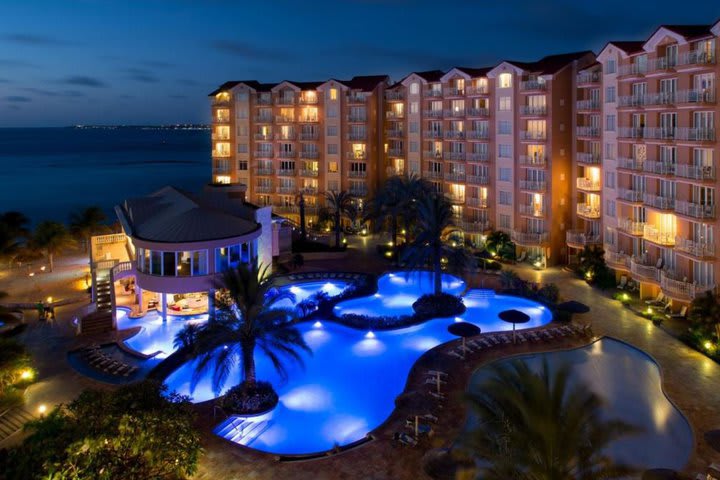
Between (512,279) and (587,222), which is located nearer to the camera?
(512,279)

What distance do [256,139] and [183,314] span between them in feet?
104

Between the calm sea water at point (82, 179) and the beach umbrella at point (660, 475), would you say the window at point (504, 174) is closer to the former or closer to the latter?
the beach umbrella at point (660, 475)

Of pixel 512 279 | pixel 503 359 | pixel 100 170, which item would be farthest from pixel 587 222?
pixel 100 170

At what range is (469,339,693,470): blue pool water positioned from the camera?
1803 cm

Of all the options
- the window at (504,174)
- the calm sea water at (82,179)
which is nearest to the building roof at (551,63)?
the window at (504,174)

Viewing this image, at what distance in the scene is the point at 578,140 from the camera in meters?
41.6

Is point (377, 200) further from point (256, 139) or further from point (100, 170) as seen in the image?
point (100, 170)

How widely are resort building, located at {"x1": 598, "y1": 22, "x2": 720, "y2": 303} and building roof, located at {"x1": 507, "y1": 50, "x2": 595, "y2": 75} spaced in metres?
3.98

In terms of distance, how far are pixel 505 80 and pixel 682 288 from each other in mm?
22603

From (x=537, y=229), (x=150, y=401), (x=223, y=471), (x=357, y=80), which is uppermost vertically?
(x=357, y=80)

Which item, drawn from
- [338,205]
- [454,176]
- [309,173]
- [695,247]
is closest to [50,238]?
[338,205]

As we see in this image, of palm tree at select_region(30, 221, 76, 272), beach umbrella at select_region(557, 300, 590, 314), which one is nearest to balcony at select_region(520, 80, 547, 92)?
beach umbrella at select_region(557, 300, 590, 314)

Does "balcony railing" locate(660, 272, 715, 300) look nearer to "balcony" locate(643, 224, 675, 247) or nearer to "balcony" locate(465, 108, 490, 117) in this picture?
"balcony" locate(643, 224, 675, 247)

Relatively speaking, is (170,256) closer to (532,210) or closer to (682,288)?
(532,210)
